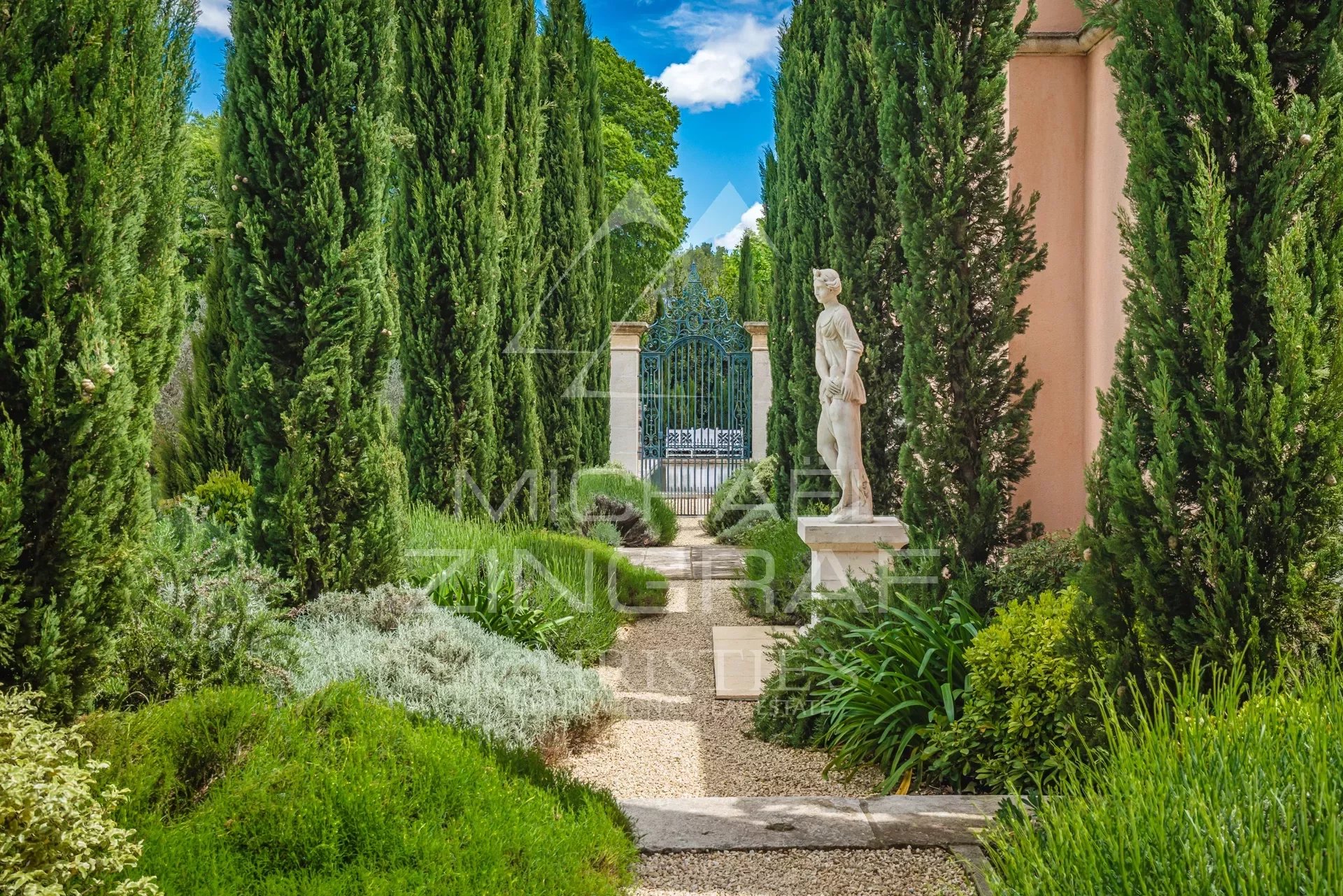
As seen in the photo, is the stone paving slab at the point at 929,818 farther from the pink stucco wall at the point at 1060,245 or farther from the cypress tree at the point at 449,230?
the cypress tree at the point at 449,230

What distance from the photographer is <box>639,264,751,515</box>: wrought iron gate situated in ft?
53.9

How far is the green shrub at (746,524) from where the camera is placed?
11.8 metres

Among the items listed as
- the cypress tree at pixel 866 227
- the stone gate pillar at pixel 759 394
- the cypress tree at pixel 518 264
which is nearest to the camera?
the cypress tree at pixel 866 227

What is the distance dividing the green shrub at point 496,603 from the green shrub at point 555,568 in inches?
3.7

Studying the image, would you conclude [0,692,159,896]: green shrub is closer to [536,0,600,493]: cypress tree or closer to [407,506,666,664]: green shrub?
[407,506,666,664]: green shrub

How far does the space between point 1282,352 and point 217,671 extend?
166 inches

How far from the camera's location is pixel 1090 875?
199 centimetres

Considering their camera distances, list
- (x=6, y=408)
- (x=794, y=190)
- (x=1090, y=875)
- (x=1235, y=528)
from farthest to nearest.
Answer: (x=794, y=190) → (x=1235, y=528) → (x=6, y=408) → (x=1090, y=875)

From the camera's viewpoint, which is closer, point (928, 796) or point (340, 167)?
point (928, 796)

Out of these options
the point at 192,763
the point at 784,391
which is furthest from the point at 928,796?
the point at 784,391

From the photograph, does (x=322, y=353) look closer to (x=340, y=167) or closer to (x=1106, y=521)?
(x=340, y=167)

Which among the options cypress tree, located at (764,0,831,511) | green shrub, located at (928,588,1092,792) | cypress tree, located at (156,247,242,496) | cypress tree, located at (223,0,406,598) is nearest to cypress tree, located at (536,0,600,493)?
cypress tree, located at (764,0,831,511)

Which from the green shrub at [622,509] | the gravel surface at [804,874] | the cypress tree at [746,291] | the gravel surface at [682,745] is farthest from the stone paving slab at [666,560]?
the cypress tree at [746,291]

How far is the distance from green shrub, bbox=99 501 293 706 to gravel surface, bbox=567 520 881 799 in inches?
63.2
